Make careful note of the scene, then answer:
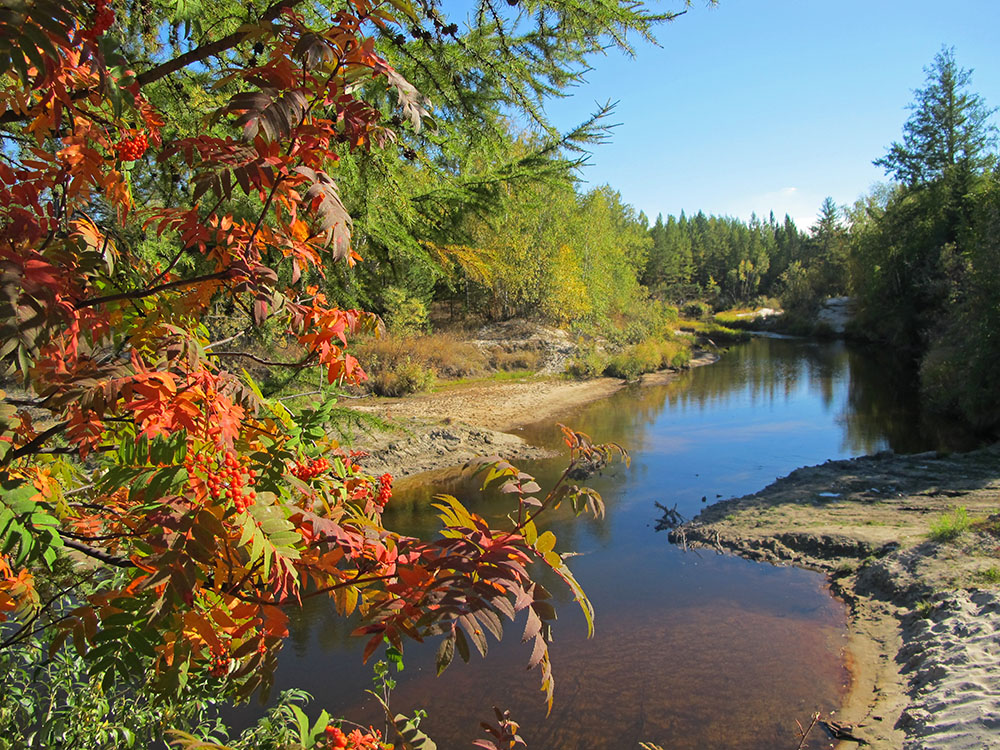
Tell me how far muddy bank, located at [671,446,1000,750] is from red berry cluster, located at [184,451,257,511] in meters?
5.51

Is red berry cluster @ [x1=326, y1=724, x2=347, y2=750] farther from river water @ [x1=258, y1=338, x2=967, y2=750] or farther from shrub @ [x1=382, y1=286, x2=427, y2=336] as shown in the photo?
shrub @ [x1=382, y1=286, x2=427, y2=336]

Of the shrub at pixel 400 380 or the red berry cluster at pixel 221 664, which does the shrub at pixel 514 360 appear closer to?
the shrub at pixel 400 380

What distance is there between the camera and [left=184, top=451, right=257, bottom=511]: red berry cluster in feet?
4.15

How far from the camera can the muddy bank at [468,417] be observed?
13.3m

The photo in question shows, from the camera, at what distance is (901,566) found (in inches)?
301

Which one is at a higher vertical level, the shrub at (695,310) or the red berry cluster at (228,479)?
the shrub at (695,310)

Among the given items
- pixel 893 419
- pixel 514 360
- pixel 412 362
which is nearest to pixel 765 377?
pixel 893 419

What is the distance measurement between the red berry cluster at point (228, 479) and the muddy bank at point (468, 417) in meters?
7.80

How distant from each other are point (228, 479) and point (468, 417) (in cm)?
1582

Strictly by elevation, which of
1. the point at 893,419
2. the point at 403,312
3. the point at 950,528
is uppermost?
the point at 403,312

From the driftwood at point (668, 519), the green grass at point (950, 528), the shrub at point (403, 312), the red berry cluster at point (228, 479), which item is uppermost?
the shrub at point (403, 312)

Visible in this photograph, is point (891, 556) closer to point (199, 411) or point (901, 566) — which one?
point (901, 566)

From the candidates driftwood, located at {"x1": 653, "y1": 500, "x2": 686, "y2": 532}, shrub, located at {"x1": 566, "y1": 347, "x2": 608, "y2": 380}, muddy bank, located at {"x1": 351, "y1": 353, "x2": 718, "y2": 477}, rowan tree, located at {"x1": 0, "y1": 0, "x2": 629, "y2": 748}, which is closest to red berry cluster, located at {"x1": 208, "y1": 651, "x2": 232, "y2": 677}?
rowan tree, located at {"x1": 0, "y1": 0, "x2": 629, "y2": 748}

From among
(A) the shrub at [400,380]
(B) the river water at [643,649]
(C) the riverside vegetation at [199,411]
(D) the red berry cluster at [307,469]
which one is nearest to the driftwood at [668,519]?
(B) the river water at [643,649]
